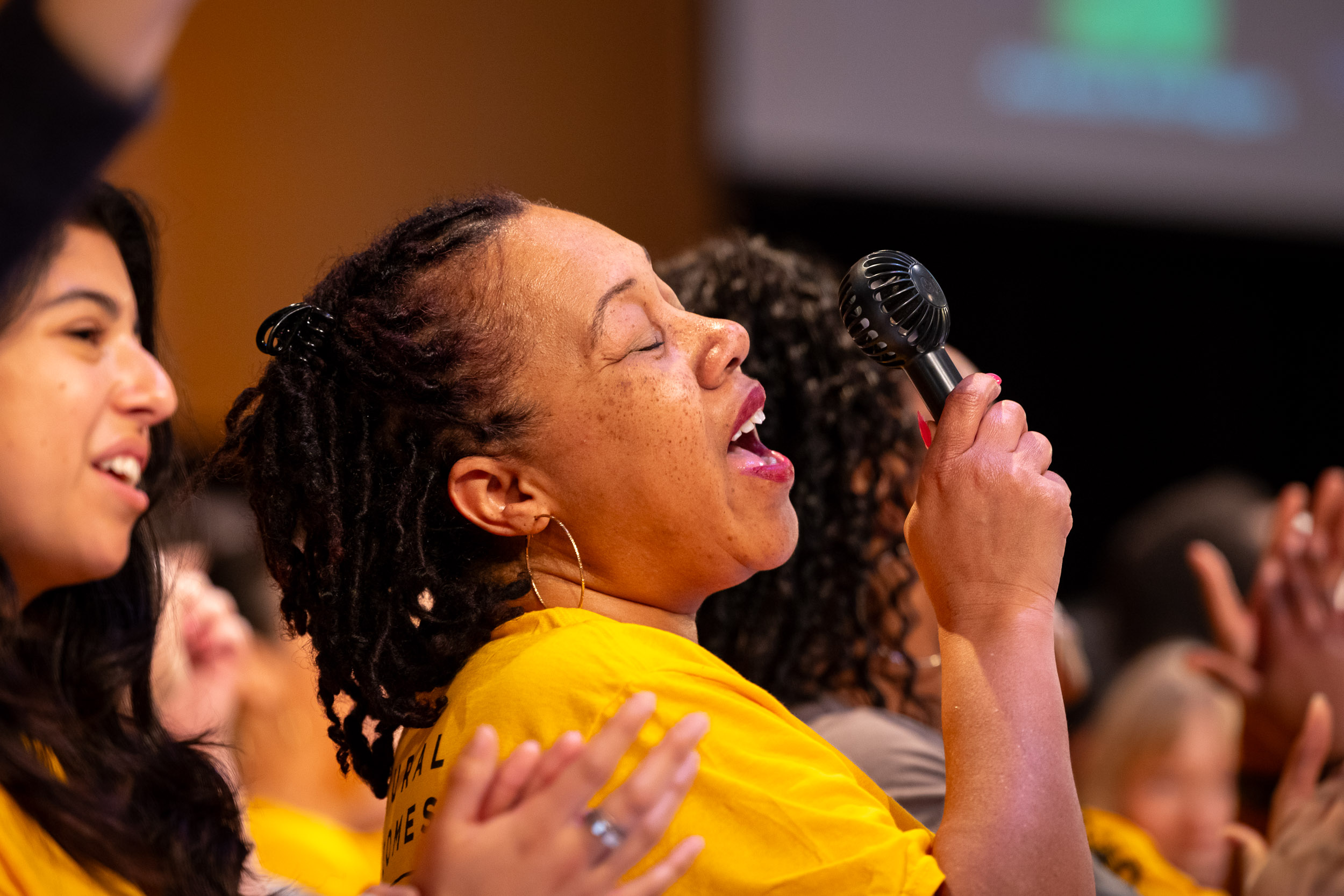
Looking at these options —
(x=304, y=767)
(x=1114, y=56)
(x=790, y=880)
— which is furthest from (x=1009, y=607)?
(x=1114, y=56)

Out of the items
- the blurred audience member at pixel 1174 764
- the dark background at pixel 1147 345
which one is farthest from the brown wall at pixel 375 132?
the blurred audience member at pixel 1174 764

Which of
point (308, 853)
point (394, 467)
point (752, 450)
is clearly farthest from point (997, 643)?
point (308, 853)

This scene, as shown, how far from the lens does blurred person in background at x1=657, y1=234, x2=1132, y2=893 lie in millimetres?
1932

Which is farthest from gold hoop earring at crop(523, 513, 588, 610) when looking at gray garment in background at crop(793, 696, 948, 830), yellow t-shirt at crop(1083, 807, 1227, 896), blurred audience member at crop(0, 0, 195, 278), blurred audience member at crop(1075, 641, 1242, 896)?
blurred audience member at crop(1075, 641, 1242, 896)

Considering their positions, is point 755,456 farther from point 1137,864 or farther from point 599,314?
point 1137,864

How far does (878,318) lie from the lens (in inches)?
52.7

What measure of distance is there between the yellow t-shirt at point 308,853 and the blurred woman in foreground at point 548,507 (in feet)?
2.96

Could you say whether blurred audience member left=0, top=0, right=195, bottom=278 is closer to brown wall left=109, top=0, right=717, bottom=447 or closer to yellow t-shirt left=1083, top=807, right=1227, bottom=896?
yellow t-shirt left=1083, top=807, right=1227, bottom=896

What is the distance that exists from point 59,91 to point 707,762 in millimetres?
728

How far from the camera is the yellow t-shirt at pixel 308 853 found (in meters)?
2.27

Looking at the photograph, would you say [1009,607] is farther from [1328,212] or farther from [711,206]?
[1328,212]

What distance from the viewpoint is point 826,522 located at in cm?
197

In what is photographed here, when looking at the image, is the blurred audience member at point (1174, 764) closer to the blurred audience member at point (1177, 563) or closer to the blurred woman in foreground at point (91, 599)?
the blurred audience member at point (1177, 563)

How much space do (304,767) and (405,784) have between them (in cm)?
197
